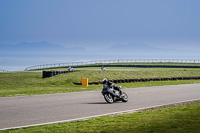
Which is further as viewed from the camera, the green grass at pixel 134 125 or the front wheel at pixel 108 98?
the front wheel at pixel 108 98

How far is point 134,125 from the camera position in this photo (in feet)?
38.4

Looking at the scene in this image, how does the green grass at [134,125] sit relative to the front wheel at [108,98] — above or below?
below

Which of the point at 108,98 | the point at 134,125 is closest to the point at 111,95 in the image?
the point at 108,98

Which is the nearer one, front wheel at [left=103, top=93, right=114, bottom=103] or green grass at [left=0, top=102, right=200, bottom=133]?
green grass at [left=0, top=102, right=200, bottom=133]

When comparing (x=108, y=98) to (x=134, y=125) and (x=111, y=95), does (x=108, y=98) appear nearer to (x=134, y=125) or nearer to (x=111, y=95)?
(x=111, y=95)

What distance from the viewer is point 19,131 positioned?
10953 millimetres

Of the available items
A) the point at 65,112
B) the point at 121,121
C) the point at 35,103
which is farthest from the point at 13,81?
the point at 121,121

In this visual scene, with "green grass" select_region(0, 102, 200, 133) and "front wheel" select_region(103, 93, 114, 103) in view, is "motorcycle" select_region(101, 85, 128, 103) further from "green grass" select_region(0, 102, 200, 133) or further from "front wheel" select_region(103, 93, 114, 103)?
"green grass" select_region(0, 102, 200, 133)

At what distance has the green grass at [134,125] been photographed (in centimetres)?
1080

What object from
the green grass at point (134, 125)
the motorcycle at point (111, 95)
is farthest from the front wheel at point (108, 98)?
the green grass at point (134, 125)

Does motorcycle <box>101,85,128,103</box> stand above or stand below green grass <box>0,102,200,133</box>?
above

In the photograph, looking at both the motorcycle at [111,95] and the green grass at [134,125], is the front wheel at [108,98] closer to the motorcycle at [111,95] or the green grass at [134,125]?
the motorcycle at [111,95]

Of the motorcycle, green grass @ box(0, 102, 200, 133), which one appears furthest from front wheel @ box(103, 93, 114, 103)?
green grass @ box(0, 102, 200, 133)

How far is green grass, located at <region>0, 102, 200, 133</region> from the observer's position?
425 inches
